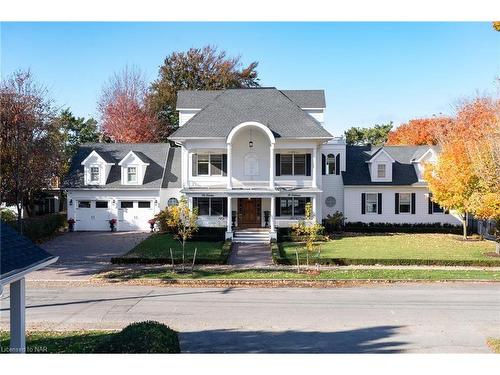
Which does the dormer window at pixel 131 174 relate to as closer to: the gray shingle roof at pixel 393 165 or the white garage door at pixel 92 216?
the white garage door at pixel 92 216

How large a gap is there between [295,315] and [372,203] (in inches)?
907

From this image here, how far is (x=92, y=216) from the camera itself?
122ft

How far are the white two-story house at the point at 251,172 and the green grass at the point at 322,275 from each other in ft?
30.9

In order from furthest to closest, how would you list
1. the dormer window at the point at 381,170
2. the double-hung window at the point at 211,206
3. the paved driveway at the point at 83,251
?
the dormer window at the point at 381,170
the double-hung window at the point at 211,206
the paved driveway at the point at 83,251

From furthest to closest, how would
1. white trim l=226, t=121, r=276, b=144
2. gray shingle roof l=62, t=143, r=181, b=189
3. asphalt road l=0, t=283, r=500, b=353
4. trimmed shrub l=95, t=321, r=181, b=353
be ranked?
gray shingle roof l=62, t=143, r=181, b=189 < white trim l=226, t=121, r=276, b=144 < asphalt road l=0, t=283, r=500, b=353 < trimmed shrub l=95, t=321, r=181, b=353

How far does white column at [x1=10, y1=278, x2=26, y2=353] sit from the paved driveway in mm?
11046

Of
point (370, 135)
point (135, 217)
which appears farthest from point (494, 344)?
point (370, 135)

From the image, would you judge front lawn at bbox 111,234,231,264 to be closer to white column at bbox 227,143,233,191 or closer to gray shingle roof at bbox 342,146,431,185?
white column at bbox 227,143,233,191

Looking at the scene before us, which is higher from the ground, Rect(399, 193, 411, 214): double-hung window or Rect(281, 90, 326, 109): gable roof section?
Rect(281, 90, 326, 109): gable roof section

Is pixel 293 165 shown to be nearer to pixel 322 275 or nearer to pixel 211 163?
pixel 211 163

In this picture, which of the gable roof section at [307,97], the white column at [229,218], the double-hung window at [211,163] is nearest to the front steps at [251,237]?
the white column at [229,218]

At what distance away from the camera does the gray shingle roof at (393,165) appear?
37750 millimetres

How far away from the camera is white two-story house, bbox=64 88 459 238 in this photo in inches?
1305

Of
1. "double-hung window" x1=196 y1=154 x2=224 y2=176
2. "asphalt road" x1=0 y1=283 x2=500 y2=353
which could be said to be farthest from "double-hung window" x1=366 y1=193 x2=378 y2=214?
"asphalt road" x1=0 y1=283 x2=500 y2=353
